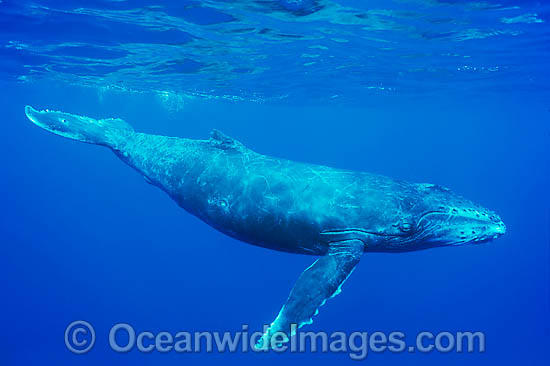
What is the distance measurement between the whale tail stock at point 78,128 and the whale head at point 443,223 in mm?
8404

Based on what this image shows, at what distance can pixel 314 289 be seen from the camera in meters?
5.90

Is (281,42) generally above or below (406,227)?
above

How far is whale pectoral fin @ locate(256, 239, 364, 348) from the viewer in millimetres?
5516

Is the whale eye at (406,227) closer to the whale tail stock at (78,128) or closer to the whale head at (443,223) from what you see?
the whale head at (443,223)

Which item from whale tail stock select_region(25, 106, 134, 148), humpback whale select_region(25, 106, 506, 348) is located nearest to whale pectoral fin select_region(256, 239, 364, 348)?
humpback whale select_region(25, 106, 506, 348)

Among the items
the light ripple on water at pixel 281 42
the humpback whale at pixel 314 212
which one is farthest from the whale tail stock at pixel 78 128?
the light ripple on water at pixel 281 42

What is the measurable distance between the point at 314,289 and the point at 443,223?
2.60 meters

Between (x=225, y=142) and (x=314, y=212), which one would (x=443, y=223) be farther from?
(x=225, y=142)

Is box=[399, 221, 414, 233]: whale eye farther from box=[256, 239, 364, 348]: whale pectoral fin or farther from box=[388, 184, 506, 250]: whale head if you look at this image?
box=[256, 239, 364, 348]: whale pectoral fin

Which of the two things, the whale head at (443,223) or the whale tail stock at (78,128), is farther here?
the whale tail stock at (78,128)

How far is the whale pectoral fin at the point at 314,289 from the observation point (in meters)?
5.52

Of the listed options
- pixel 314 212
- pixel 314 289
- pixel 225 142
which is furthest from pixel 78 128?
pixel 314 289

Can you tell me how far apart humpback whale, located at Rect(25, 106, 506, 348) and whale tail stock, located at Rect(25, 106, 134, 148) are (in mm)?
3308

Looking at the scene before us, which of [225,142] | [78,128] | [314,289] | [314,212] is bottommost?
[314,289]
